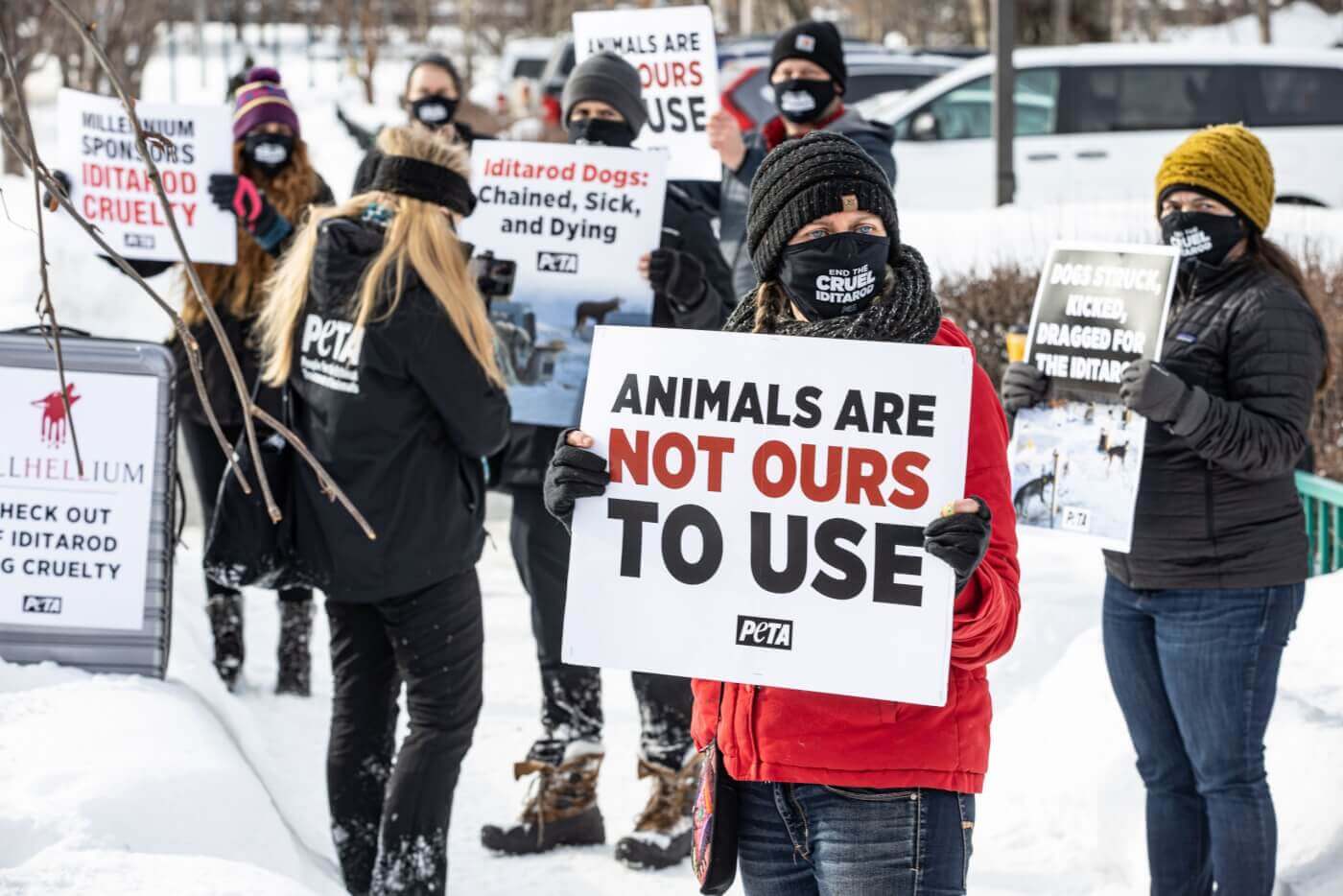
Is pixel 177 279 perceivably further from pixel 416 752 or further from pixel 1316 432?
pixel 1316 432

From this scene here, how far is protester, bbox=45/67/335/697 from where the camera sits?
5531 mm

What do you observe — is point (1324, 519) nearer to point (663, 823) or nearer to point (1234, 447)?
point (1234, 447)

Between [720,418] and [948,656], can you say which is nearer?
[948,656]

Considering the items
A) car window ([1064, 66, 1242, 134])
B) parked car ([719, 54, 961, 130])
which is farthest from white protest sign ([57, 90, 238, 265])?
car window ([1064, 66, 1242, 134])

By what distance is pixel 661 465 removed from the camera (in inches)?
105

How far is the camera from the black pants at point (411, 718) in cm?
401

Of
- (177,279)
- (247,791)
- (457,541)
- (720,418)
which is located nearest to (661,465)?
(720,418)

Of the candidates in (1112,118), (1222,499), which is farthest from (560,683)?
(1112,118)

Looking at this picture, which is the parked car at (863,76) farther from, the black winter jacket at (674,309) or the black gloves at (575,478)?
the black gloves at (575,478)

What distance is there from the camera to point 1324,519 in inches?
223

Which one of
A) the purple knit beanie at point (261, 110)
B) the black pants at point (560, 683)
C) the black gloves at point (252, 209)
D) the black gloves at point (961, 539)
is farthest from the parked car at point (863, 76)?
the black gloves at point (961, 539)

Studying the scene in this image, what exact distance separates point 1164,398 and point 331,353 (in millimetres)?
1915

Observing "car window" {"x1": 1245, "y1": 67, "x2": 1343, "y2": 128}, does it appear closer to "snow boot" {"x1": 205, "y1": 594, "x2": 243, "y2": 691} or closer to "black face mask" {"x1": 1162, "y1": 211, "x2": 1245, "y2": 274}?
"snow boot" {"x1": 205, "y1": 594, "x2": 243, "y2": 691}

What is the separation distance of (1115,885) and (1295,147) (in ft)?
33.8
